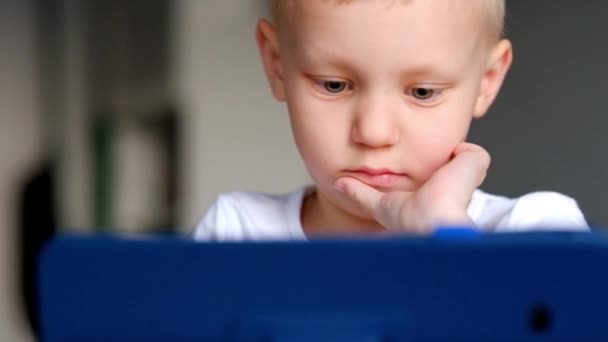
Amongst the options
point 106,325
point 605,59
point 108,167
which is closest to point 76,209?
point 108,167

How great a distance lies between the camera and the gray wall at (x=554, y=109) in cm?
145

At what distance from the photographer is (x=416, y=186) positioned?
802 mm

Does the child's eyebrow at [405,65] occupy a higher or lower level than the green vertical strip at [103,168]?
higher

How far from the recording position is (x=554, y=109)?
1520 mm

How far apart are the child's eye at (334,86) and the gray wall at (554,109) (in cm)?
68

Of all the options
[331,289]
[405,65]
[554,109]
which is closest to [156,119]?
[554,109]

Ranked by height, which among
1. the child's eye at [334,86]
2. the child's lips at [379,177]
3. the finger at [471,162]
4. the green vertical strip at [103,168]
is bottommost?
the green vertical strip at [103,168]

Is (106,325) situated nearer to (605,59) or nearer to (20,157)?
(605,59)

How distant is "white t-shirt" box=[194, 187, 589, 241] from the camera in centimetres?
86

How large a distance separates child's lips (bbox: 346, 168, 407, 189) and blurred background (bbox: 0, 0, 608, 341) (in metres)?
0.73

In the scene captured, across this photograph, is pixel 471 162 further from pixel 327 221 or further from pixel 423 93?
pixel 327 221

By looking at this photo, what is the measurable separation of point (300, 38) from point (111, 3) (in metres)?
1.58

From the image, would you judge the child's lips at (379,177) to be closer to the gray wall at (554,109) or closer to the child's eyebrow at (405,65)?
the child's eyebrow at (405,65)

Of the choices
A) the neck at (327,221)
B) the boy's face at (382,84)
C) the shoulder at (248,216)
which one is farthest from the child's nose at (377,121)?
the shoulder at (248,216)
